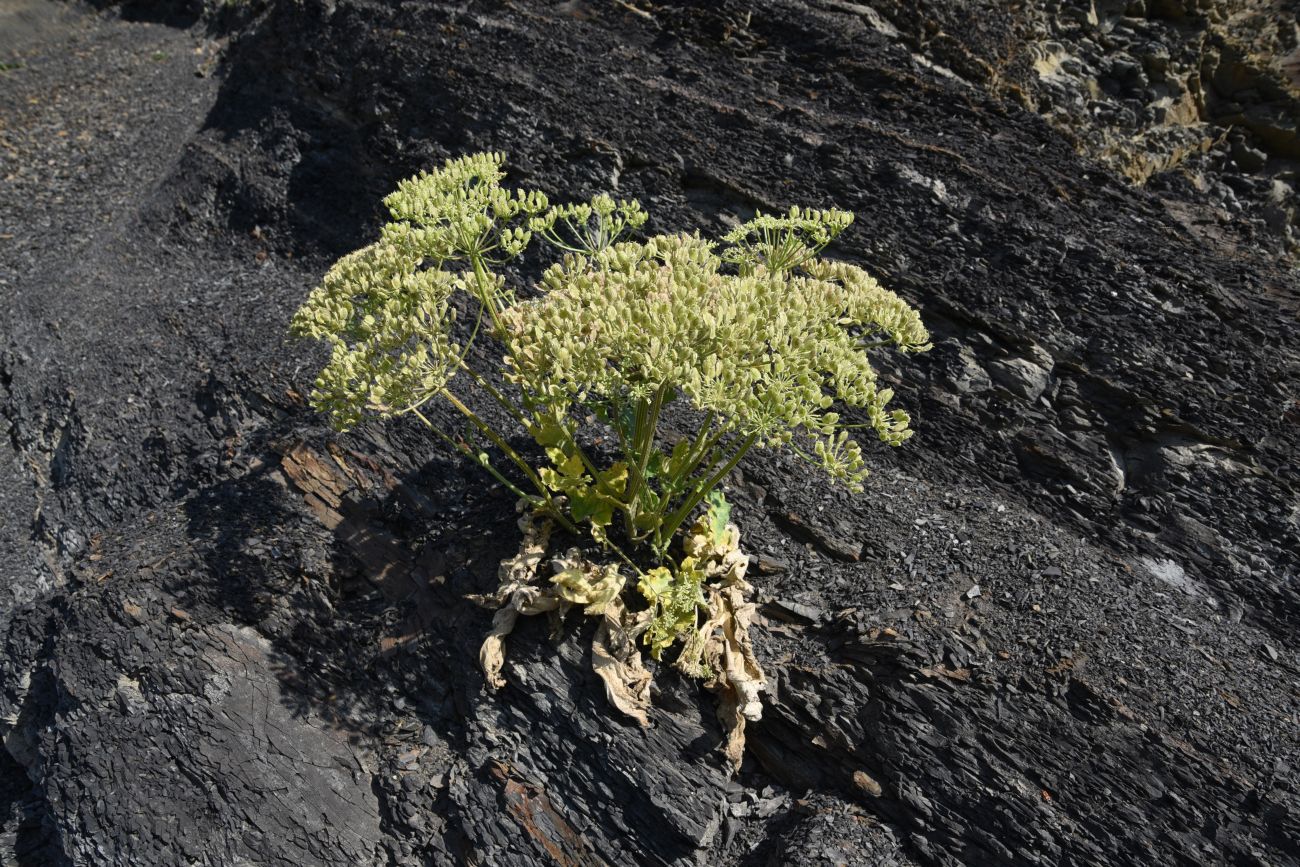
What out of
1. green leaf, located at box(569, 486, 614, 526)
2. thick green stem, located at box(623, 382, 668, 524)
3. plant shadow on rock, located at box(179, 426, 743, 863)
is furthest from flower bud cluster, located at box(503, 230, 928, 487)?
plant shadow on rock, located at box(179, 426, 743, 863)

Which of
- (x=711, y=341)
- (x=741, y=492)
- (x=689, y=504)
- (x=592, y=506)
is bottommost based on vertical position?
(x=741, y=492)

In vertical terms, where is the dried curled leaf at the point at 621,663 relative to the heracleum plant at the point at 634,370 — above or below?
below

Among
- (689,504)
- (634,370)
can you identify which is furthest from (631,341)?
(689,504)

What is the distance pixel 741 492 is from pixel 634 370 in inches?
84.3

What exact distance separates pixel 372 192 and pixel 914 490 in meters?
6.48

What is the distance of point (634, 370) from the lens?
381cm

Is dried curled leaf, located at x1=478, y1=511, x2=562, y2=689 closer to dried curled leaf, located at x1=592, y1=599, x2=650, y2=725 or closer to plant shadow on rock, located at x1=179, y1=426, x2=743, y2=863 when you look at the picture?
plant shadow on rock, located at x1=179, y1=426, x2=743, y2=863

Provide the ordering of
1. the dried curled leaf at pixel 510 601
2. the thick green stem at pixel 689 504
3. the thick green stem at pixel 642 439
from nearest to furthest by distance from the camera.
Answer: the thick green stem at pixel 642 439 → the thick green stem at pixel 689 504 → the dried curled leaf at pixel 510 601

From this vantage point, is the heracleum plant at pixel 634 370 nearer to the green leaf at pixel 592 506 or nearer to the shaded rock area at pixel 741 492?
the green leaf at pixel 592 506

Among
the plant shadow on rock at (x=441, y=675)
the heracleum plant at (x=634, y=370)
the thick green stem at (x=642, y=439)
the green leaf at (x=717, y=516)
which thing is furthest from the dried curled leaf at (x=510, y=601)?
the green leaf at (x=717, y=516)

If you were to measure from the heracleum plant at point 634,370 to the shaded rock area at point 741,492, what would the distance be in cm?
37

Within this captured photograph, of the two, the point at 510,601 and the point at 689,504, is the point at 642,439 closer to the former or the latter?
the point at 689,504

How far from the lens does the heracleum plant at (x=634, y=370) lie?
357 cm

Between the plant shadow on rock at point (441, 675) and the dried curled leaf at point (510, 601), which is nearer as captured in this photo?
the plant shadow on rock at point (441, 675)
